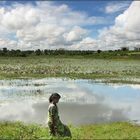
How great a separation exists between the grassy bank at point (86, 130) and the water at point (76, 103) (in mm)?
1639

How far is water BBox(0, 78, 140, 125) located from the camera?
1955cm

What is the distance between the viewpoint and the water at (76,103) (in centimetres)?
1955

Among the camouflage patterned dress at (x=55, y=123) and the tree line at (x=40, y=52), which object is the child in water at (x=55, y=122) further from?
the tree line at (x=40, y=52)

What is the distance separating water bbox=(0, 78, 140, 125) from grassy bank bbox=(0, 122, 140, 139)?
5.38 feet

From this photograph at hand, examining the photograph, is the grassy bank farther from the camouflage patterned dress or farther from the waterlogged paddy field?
the waterlogged paddy field

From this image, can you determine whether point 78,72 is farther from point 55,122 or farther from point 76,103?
point 55,122

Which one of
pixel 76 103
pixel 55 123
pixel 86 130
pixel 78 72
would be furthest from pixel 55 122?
pixel 78 72

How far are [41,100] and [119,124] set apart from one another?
7913 mm

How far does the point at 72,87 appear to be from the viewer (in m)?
31.9

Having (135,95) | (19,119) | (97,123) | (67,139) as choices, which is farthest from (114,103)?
(67,139)

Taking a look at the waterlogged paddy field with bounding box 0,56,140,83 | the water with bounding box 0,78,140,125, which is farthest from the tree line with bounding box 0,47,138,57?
the water with bounding box 0,78,140,125

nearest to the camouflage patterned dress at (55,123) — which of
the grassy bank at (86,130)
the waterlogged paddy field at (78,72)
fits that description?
the grassy bank at (86,130)

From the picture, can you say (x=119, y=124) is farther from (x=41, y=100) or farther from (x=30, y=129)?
(x=41, y=100)

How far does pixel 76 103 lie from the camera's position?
76.4 feet
